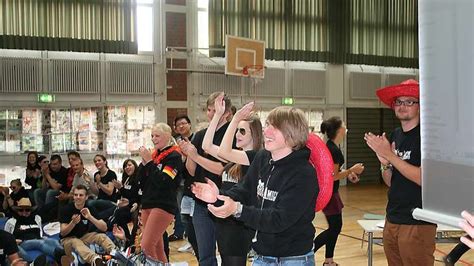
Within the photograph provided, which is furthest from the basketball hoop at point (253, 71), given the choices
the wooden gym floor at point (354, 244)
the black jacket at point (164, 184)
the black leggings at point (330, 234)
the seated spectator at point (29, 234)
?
the black jacket at point (164, 184)

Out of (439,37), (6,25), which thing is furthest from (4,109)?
(439,37)

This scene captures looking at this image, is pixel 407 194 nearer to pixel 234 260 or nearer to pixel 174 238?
pixel 234 260

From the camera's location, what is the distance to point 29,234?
5949 millimetres

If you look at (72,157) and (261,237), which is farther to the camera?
(72,157)

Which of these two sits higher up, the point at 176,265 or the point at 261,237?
the point at 261,237

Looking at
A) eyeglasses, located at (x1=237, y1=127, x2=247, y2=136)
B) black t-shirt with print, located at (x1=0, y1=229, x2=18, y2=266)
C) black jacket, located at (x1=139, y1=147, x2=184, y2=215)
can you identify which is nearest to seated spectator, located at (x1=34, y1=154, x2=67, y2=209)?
black t-shirt with print, located at (x1=0, y1=229, x2=18, y2=266)

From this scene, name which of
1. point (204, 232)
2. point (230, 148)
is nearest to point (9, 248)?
point (204, 232)

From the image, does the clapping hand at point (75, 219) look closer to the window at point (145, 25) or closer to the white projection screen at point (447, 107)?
the white projection screen at point (447, 107)

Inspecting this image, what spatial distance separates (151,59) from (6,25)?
3.32m

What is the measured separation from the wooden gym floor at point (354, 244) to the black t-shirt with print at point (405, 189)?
303 centimetres

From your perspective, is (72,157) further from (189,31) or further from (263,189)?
(263,189)

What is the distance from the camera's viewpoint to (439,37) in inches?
62.5

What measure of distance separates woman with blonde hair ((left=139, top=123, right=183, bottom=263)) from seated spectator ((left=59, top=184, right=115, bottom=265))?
41.5 inches

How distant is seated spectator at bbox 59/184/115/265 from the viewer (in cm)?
559
